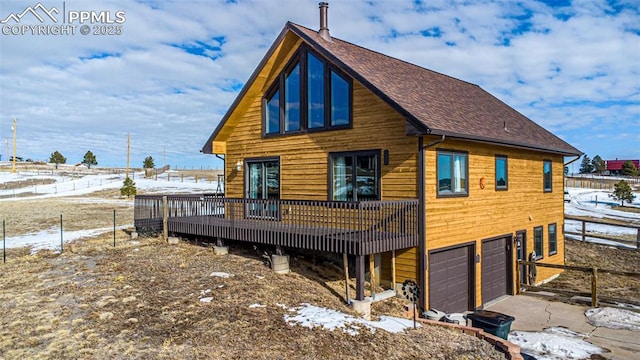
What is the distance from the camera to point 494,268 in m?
13.6

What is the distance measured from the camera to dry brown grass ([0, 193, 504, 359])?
6.82 metres

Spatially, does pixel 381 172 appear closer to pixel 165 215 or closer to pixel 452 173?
pixel 452 173

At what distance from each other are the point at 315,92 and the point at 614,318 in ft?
33.4

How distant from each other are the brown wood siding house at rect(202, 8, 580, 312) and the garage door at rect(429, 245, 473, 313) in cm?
3

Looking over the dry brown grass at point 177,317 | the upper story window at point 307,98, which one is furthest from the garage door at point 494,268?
the upper story window at point 307,98

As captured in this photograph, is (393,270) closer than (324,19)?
Yes

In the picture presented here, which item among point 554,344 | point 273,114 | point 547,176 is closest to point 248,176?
point 273,114

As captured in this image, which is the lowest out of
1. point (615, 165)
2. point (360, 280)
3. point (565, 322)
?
point (565, 322)

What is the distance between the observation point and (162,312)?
826 cm

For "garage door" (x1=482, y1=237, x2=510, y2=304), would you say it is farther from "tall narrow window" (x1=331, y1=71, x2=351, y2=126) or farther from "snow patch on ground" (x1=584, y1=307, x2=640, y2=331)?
"tall narrow window" (x1=331, y1=71, x2=351, y2=126)

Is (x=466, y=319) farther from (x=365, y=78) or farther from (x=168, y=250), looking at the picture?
(x=168, y=250)

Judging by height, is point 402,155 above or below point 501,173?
above

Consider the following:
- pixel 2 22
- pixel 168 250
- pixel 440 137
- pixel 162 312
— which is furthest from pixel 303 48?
pixel 2 22

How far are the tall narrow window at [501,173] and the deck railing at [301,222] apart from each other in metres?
4.44
